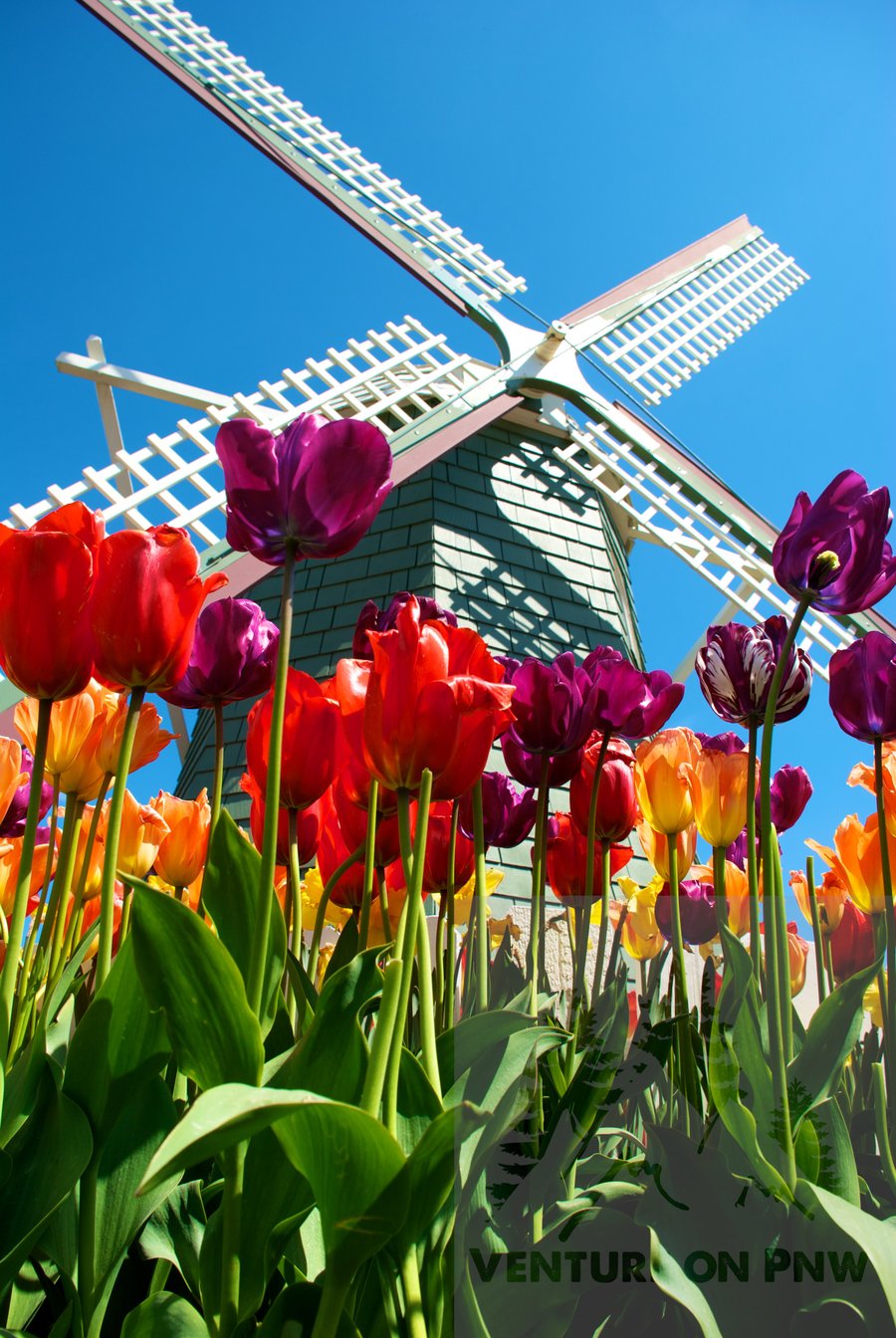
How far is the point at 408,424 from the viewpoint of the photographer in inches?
265

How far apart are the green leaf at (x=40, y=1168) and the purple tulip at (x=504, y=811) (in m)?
0.54

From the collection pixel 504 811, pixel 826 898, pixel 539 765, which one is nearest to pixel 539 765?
pixel 539 765

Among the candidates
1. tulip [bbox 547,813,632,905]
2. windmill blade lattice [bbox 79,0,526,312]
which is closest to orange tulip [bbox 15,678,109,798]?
tulip [bbox 547,813,632,905]

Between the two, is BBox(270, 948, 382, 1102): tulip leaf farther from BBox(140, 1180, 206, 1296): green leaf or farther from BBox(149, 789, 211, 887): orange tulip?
BBox(149, 789, 211, 887): orange tulip

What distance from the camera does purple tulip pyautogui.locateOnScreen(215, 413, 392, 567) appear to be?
2.59ft

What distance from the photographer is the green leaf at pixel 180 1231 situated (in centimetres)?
66

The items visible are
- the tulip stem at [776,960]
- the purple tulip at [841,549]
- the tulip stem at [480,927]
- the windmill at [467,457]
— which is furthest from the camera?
the windmill at [467,457]

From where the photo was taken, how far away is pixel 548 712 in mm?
998

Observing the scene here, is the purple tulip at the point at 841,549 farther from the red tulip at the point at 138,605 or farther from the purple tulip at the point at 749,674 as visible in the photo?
the red tulip at the point at 138,605

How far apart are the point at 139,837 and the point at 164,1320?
0.62 m

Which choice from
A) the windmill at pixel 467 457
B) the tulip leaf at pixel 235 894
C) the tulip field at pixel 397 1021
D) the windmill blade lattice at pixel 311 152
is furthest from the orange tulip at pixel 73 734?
the windmill blade lattice at pixel 311 152

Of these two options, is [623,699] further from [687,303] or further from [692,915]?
[687,303]

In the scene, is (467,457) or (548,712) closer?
(548,712)

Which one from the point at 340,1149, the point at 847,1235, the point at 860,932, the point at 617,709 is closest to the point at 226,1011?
the point at 340,1149
